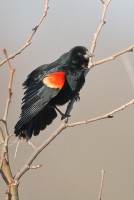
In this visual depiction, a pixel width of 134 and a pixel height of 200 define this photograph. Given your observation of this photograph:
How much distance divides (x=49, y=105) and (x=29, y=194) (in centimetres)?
232

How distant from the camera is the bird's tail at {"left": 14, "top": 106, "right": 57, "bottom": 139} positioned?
2803 mm

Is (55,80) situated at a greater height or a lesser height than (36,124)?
greater

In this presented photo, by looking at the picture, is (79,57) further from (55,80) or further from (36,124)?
(36,124)

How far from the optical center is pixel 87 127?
687 centimetres

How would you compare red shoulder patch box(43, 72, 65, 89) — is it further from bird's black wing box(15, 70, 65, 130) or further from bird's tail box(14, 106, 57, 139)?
bird's tail box(14, 106, 57, 139)

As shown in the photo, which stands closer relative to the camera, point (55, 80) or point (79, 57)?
point (55, 80)

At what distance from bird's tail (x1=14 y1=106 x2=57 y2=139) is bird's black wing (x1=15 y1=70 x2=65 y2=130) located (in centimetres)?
8

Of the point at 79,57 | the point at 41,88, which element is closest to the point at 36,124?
the point at 41,88

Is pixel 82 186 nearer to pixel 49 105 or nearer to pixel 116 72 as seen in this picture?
pixel 116 72

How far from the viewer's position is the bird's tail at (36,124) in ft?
9.20

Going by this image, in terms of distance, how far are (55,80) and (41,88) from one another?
0.08 metres

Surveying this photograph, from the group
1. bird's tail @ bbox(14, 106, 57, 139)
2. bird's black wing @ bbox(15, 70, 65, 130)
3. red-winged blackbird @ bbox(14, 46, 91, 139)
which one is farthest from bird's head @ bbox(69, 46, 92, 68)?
bird's tail @ bbox(14, 106, 57, 139)

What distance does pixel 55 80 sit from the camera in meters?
3.14

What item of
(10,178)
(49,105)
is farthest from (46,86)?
(10,178)
